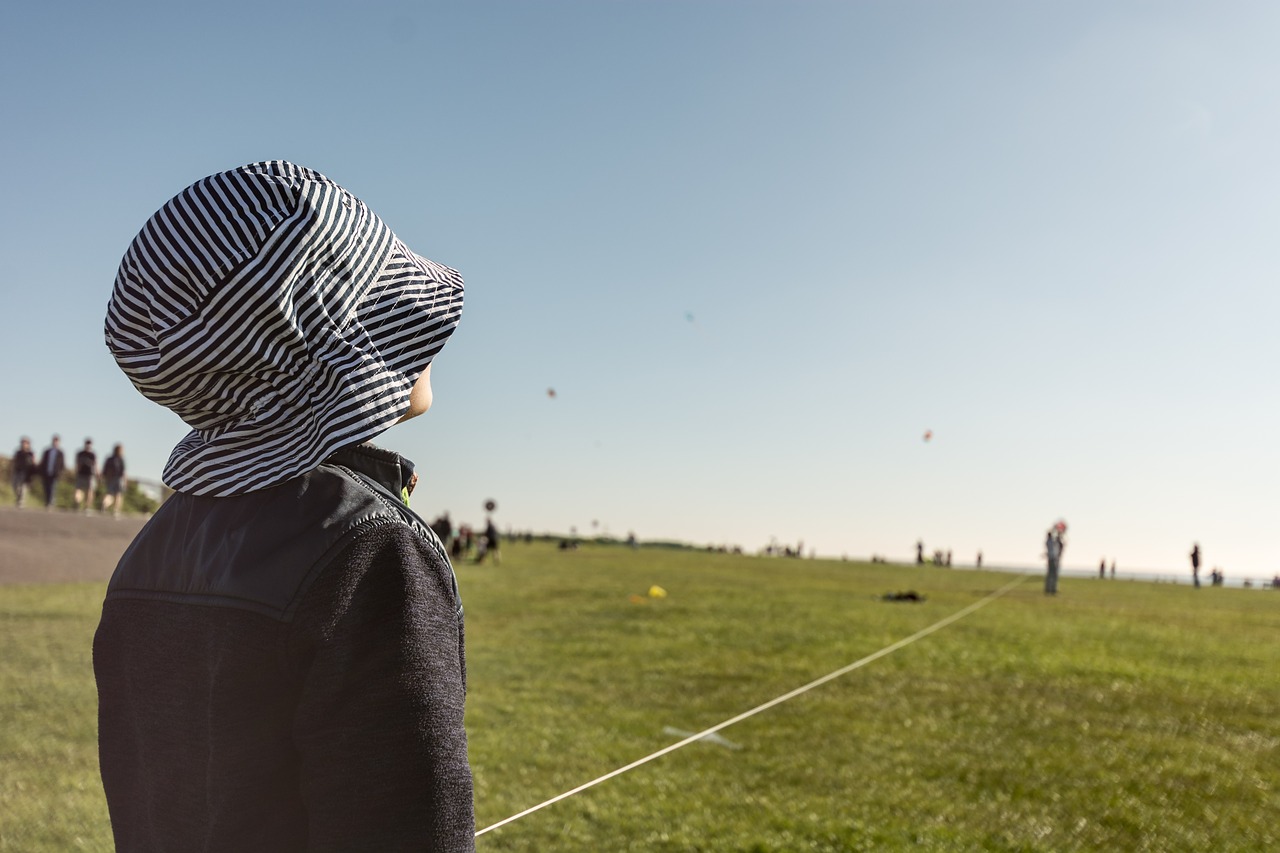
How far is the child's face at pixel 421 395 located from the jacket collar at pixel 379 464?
88 mm

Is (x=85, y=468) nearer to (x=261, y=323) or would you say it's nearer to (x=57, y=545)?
(x=57, y=545)

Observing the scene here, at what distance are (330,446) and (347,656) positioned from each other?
0.31 m

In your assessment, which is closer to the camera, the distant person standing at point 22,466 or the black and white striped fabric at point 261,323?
the black and white striped fabric at point 261,323

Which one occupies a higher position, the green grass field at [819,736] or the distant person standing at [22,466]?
the distant person standing at [22,466]

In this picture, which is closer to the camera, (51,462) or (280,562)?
(280,562)

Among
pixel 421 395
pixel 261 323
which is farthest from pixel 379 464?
→ pixel 261 323

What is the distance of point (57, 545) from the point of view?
20188 millimetres

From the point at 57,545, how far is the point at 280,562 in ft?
73.9

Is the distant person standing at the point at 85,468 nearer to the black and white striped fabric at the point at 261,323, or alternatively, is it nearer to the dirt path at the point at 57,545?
the dirt path at the point at 57,545

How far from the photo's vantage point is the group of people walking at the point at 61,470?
25.0 meters

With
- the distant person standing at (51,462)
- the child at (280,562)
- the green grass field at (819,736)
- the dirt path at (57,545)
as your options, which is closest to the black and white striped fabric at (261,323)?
the child at (280,562)

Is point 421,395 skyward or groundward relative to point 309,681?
skyward

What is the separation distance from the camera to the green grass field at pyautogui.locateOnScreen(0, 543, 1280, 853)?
5367 mm

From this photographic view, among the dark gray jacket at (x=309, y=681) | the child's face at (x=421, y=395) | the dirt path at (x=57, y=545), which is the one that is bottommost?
the dirt path at (x=57, y=545)
